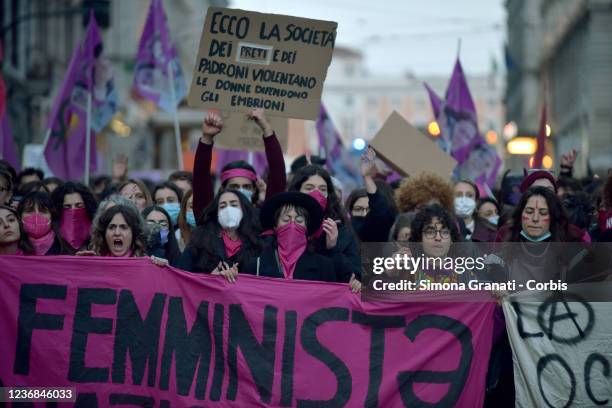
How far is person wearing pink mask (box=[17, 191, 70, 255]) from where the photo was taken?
798 cm

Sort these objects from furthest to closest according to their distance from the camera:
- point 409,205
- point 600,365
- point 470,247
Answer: point 409,205
point 470,247
point 600,365

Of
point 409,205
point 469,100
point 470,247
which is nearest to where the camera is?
point 470,247

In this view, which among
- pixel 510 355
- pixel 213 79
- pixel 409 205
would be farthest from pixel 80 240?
pixel 510 355

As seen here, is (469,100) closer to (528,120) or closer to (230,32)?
(230,32)

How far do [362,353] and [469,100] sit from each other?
7312 mm

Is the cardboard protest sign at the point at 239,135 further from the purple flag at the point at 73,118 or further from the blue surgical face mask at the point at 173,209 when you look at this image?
the purple flag at the point at 73,118

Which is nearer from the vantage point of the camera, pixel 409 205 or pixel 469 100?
pixel 409 205

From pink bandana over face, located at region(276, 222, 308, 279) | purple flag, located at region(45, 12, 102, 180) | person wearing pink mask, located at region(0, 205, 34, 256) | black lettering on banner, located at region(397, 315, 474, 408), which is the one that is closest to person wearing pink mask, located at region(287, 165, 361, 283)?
pink bandana over face, located at region(276, 222, 308, 279)

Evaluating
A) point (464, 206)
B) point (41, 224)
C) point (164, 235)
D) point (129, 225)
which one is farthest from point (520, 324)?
point (41, 224)

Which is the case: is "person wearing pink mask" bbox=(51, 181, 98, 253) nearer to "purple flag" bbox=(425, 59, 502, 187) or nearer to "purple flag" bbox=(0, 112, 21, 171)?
"purple flag" bbox=(0, 112, 21, 171)

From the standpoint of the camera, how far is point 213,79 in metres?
9.28

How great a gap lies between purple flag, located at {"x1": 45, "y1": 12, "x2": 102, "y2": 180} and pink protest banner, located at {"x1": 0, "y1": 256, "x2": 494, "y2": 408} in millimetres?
5751

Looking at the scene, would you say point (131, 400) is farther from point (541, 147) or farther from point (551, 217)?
point (541, 147)

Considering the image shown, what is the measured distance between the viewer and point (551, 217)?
24.3 ft
